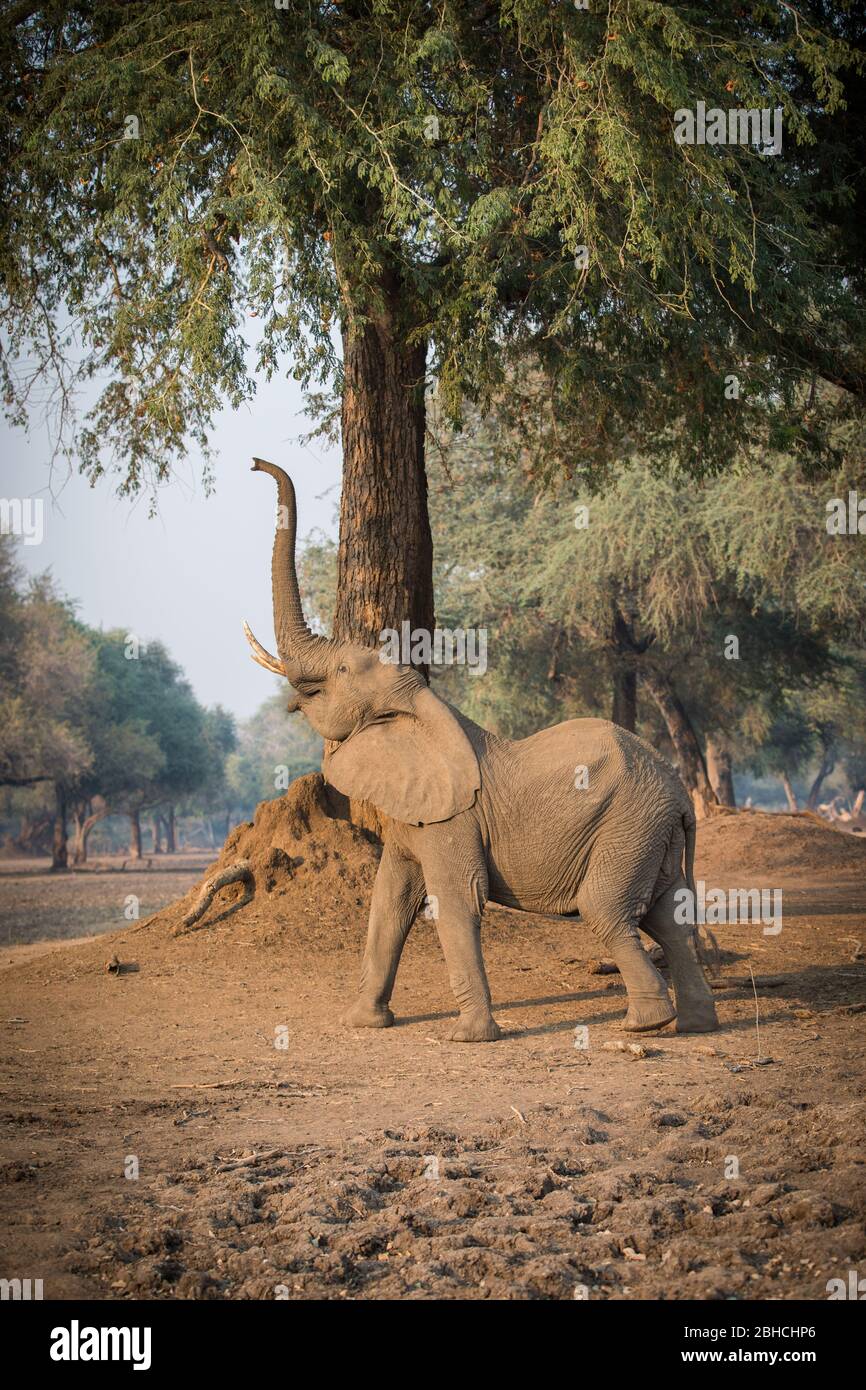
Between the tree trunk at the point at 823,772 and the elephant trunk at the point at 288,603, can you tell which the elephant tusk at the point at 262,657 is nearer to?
the elephant trunk at the point at 288,603

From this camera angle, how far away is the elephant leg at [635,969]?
8352 millimetres

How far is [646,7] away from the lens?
927 cm

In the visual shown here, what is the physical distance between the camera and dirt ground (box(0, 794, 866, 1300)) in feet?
14.4

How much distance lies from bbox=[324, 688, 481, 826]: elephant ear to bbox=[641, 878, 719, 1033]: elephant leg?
153 cm

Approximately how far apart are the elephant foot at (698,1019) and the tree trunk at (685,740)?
2227cm

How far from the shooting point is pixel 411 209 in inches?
389

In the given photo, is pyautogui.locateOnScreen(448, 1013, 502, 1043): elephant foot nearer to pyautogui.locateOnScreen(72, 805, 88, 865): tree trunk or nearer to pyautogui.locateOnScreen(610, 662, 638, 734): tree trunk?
pyautogui.locateOnScreen(610, 662, 638, 734): tree trunk

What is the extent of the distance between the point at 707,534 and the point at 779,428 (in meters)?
13.9

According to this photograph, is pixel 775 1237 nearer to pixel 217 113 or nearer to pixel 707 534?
pixel 217 113

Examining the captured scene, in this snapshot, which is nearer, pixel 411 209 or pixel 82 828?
pixel 411 209

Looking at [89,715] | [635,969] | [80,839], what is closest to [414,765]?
[635,969]

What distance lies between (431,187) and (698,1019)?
20.6 ft

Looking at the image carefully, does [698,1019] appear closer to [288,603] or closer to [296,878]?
[288,603]
